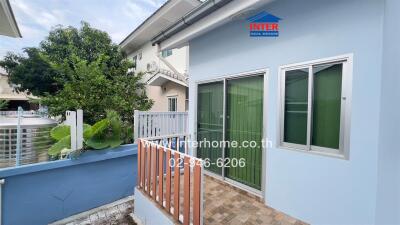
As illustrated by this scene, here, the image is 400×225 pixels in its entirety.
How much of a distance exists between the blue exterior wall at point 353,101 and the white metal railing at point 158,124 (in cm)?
251

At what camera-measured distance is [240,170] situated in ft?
12.0

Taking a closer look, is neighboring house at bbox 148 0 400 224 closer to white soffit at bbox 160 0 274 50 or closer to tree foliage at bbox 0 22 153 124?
white soffit at bbox 160 0 274 50

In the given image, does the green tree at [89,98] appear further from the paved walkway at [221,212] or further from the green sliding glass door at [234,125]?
the green sliding glass door at [234,125]

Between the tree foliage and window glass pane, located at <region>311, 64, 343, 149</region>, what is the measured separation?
5.98 m

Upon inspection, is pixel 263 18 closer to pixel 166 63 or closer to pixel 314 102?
pixel 314 102

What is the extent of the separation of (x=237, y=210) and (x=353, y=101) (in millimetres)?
2216

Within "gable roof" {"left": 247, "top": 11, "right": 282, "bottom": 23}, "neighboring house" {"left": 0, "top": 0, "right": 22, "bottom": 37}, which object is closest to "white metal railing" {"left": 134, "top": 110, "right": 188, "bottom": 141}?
"gable roof" {"left": 247, "top": 11, "right": 282, "bottom": 23}

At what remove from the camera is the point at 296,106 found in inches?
110

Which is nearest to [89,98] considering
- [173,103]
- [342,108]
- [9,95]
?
[173,103]

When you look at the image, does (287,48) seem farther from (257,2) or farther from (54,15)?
(54,15)

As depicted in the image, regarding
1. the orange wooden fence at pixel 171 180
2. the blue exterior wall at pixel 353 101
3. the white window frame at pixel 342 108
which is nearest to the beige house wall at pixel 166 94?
the blue exterior wall at pixel 353 101

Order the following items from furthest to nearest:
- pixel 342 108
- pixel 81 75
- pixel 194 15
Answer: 1. pixel 81 75
2. pixel 194 15
3. pixel 342 108

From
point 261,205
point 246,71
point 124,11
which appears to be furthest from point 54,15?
point 261,205

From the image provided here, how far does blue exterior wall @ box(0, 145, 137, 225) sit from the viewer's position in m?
2.86
